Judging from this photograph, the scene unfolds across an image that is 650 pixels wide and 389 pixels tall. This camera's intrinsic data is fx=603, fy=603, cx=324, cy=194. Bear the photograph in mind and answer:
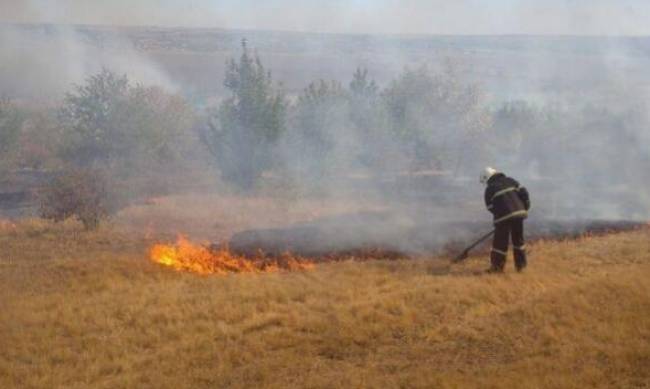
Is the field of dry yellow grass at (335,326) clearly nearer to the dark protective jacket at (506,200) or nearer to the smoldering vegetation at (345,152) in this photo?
the dark protective jacket at (506,200)

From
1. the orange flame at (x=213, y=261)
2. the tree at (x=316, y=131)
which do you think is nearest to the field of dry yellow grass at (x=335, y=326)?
the orange flame at (x=213, y=261)

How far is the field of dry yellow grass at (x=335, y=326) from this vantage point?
6.95m

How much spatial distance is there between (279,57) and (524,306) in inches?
3947

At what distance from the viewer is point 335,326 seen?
27.7 feet

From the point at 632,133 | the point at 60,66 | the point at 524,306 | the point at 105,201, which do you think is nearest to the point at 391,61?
the point at 60,66

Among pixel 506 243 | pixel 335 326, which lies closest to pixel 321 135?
pixel 506 243

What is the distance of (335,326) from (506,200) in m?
4.15

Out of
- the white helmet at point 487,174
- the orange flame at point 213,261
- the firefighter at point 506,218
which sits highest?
the white helmet at point 487,174

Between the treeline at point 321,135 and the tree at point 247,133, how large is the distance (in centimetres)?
5

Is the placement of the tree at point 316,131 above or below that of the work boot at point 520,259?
above

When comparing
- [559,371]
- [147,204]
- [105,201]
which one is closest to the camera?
[559,371]

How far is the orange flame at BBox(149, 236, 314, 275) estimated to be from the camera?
12.6 meters

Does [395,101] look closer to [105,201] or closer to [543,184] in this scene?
[543,184]

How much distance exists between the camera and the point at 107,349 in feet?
26.1
